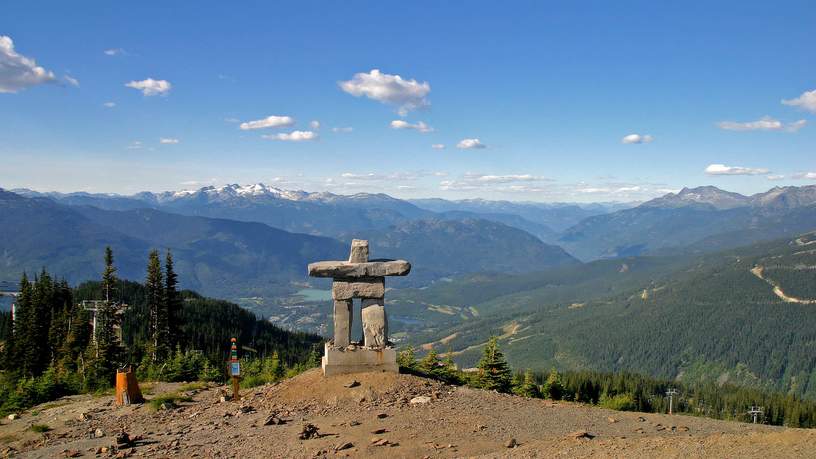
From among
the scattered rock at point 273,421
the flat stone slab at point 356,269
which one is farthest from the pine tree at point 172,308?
the scattered rock at point 273,421

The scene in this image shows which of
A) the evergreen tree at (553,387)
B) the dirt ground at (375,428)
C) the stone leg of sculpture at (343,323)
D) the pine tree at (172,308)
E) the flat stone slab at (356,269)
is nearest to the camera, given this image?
the dirt ground at (375,428)

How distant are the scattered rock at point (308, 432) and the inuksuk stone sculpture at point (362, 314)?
5.88 m

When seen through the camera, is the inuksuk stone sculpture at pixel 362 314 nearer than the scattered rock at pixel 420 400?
No

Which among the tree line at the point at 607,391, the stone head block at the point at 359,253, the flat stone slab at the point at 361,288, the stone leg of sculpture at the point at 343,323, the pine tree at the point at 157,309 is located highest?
the stone head block at the point at 359,253

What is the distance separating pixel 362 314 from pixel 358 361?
2.10 meters

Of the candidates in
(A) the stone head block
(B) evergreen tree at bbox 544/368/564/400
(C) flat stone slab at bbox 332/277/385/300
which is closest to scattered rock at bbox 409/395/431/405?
(C) flat stone slab at bbox 332/277/385/300

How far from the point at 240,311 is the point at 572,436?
12432cm

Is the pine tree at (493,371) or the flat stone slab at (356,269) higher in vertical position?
the flat stone slab at (356,269)

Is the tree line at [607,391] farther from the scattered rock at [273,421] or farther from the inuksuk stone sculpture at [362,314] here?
the scattered rock at [273,421]

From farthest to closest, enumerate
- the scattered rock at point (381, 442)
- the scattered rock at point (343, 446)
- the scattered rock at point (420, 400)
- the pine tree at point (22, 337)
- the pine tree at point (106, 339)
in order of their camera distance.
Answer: the pine tree at point (22, 337) → the pine tree at point (106, 339) → the scattered rock at point (420, 400) → the scattered rock at point (381, 442) → the scattered rock at point (343, 446)

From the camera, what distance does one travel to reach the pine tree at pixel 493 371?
3694cm

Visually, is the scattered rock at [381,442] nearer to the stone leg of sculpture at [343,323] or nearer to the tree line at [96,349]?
the stone leg of sculpture at [343,323]

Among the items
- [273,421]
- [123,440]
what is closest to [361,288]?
[273,421]

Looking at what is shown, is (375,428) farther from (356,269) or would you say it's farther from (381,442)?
(356,269)
